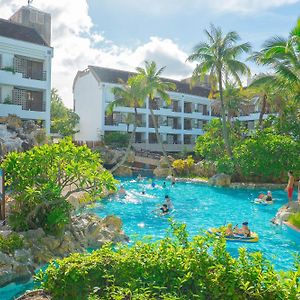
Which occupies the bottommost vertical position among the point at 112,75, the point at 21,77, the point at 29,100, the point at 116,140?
the point at 116,140

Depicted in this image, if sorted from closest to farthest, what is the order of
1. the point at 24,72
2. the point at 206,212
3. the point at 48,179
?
the point at 48,179
the point at 206,212
the point at 24,72

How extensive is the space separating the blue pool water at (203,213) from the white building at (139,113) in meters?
16.1

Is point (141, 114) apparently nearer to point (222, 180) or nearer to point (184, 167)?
point (184, 167)

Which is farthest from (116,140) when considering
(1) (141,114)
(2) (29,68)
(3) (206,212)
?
(3) (206,212)

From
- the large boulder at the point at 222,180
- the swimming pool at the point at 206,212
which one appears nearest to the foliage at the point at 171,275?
the swimming pool at the point at 206,212

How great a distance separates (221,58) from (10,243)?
23.9 meters

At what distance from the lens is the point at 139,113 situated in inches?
1841

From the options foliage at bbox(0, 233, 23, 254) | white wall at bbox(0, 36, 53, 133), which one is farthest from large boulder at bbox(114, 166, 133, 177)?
foliage at bbox(0, 233, 23, 254)

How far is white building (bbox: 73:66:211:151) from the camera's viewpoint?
142ft

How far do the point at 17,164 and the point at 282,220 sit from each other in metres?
11.4

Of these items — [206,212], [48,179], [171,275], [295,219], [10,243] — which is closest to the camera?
[171,275]

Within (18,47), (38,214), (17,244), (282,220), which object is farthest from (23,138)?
(282,220)

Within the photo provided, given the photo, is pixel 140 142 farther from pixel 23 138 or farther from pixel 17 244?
pixel 17 244

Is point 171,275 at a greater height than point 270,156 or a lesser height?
lesser
